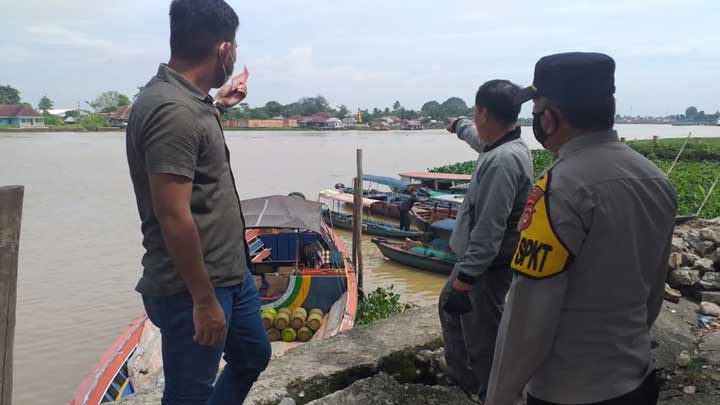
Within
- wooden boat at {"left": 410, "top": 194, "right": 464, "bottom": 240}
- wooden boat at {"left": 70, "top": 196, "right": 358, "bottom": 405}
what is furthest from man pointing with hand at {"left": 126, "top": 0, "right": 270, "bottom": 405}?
wooden boat at {"left": 410, "top": 194, "right": 464, "bottom": 240}

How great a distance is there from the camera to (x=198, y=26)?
5.77 ft

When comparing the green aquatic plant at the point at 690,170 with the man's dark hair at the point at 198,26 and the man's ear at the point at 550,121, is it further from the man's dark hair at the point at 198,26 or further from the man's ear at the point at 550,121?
the man's dark hair at the point at 198,26

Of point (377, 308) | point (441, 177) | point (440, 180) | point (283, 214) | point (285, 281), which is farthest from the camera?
point (440, 180)

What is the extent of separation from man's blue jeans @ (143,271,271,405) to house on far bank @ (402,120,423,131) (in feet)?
366

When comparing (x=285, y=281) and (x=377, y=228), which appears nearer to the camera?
(x=285, y=281)

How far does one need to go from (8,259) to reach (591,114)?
1.69m

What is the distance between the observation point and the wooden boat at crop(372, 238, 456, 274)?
12250 millimetres

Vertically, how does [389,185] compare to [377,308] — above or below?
above

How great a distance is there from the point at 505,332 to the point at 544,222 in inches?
12.7

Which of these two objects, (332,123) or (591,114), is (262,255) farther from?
(332,123)

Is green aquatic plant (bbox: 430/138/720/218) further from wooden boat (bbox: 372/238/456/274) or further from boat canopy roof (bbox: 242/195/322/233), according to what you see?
boat canopy roof (bbox: 242/195/322/233)

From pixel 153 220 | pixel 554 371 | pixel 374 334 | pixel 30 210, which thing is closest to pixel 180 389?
pixel 153 220

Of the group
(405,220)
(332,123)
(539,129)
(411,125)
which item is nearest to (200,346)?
(539,129)

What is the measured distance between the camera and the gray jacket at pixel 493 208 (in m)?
2.50
